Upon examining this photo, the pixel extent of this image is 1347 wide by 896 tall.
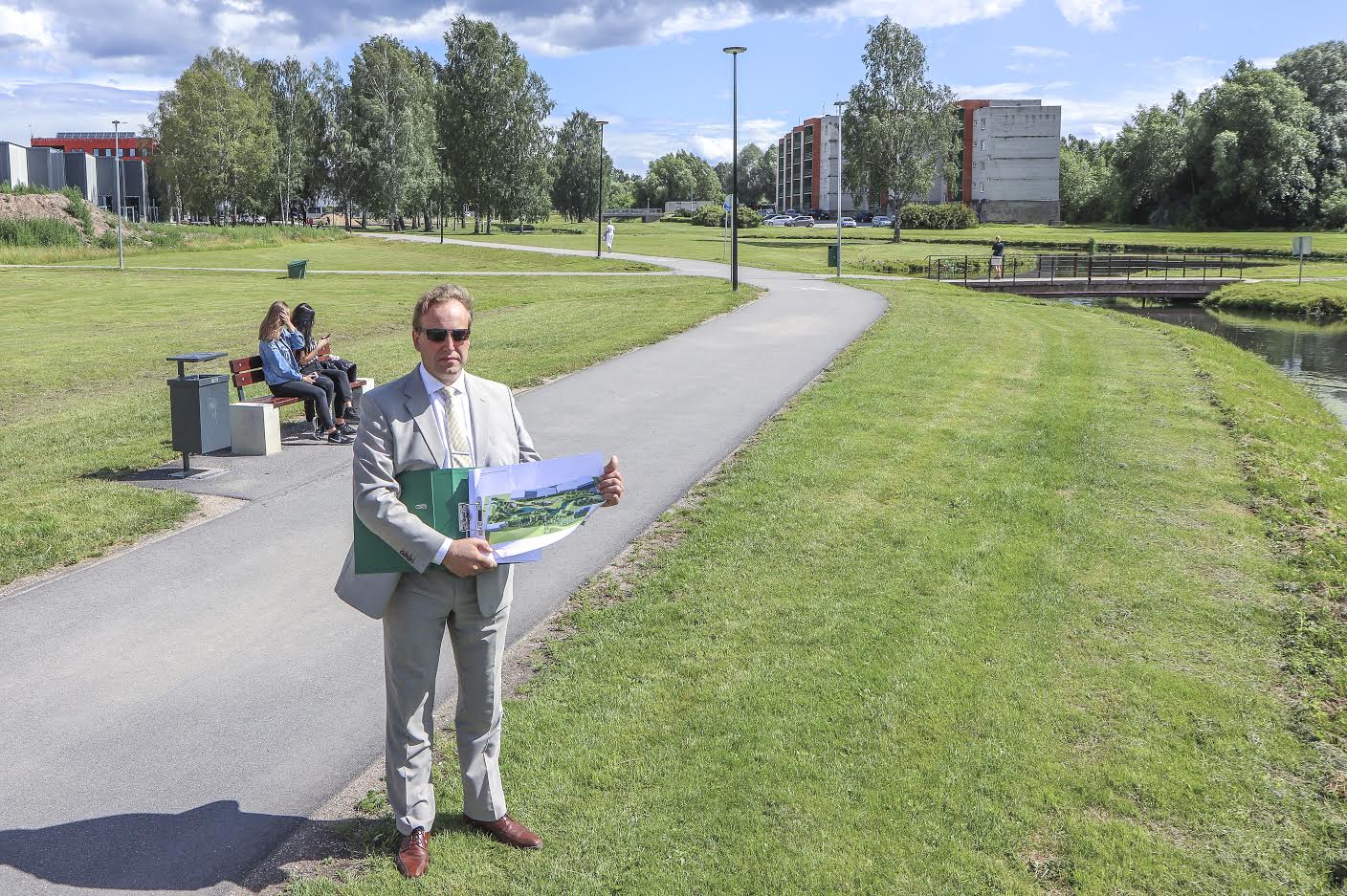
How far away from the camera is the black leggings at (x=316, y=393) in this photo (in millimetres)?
10492

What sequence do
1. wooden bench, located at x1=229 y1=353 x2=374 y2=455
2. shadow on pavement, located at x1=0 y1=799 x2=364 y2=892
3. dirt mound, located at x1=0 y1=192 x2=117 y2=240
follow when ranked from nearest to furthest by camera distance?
1. shadow on pavement, located at x1=0 y1=799 x2=364 y2=892
2. wooden bench, located at x1=229 y1=353 x2=374 y2=455
3. dirt mound, located at x1=0 y1=192 x2=117 y2=240

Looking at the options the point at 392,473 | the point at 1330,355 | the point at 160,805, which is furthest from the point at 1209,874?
the point at 1330,355

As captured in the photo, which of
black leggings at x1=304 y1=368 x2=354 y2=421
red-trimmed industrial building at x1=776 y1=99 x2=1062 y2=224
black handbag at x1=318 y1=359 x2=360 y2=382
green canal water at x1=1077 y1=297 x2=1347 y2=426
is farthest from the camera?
red-trimmed industrial building at x1=776 y1=99 x2=1062 y2=224

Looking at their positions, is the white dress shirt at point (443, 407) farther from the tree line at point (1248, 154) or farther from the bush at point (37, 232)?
the tree line at point (1248, 154)

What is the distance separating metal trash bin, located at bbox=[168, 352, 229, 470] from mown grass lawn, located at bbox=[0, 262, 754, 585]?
64cm

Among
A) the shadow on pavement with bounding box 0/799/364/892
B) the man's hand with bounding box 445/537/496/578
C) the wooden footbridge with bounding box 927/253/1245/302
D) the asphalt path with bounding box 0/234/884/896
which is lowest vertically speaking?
the shadow on pavement with bounding box 0/799/364/892

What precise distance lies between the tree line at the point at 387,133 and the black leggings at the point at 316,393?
203 ft

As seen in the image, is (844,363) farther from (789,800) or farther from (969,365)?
(789,800)

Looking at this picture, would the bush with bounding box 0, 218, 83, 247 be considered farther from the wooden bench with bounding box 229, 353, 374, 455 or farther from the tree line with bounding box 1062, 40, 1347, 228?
the tree line with bounding box 1062, 40, 1347, 228

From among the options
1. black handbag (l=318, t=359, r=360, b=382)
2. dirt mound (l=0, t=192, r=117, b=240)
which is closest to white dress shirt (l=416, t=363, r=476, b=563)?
black handbag (l=318, t=359, r=360, b=382)

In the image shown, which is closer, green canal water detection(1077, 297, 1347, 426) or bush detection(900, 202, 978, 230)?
green canal water detection(1077, 297, 1347, 426)

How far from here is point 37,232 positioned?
47.8m

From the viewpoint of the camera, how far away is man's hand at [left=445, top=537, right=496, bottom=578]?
136 inches

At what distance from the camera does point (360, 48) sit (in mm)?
73562
